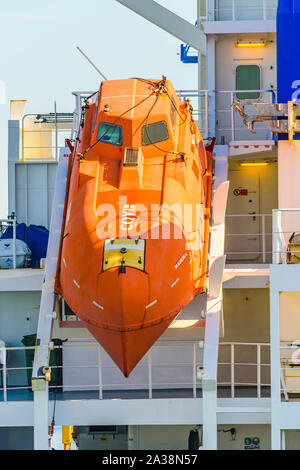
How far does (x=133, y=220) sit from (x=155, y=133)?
1853 millimetres

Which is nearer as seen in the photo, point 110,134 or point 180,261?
point 180,261

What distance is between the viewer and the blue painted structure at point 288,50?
60.9 feet

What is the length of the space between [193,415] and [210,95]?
8.33 meters

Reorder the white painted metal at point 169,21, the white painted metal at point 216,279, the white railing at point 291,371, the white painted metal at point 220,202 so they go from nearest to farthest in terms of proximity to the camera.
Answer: the white painted metal at point 216,279 < the white railing at point 291,371 < the white painted metal at point 220,202 < the white painted metal at point 169,21

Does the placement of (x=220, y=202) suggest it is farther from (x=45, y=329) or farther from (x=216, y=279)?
(x=45, y=329)

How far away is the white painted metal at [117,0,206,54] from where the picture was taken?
2267 centimetres

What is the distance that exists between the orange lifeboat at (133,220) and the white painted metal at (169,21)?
6.17 m

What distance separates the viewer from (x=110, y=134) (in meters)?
15.8

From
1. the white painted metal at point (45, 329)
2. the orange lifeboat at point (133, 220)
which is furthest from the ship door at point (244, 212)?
the white painted metal at point (45, 329)

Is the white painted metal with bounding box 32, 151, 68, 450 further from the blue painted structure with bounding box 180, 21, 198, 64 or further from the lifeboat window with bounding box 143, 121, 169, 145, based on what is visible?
the blue painted structure with bounding box 180, 21, 198, 64

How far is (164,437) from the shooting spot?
59.7 ft

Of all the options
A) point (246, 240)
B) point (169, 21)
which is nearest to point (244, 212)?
point (246, 240)

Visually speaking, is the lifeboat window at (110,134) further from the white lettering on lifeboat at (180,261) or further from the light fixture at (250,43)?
the light fixture at (250,43)

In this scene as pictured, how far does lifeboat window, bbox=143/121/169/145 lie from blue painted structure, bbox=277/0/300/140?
352 centimetres
